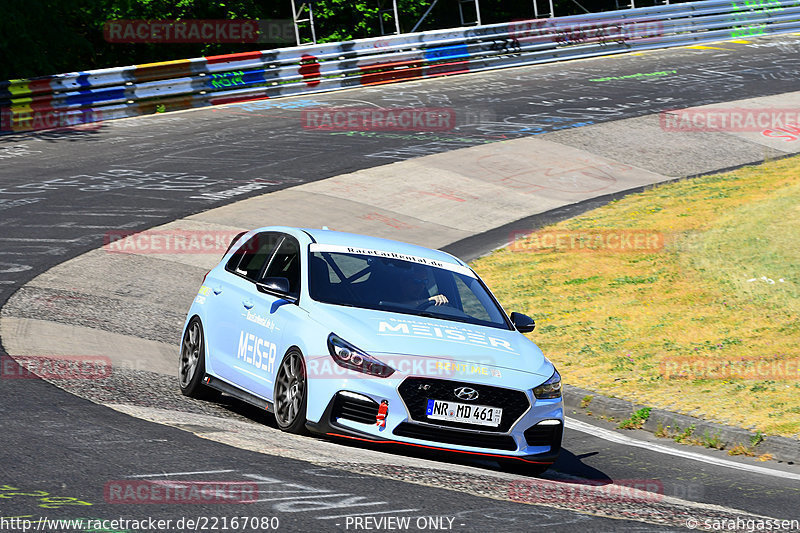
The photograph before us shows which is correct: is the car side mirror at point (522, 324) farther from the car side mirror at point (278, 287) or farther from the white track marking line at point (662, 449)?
the car side mirror at point (278, 287)

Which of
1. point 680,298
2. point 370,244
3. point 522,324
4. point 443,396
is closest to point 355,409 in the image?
point 443,396

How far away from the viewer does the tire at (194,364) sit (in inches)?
365

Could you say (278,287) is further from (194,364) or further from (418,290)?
(194,364)

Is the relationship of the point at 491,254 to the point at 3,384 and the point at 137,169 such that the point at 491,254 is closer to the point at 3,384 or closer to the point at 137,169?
the point at 137,169

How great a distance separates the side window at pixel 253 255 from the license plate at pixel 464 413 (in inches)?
97.8

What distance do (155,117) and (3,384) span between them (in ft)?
61.4

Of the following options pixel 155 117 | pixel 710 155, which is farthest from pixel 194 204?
pixel 710 155

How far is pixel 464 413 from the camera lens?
7.48m

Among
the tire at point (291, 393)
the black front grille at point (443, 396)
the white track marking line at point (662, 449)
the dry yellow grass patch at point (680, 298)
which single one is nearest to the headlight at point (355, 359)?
the black front grille at point (443, 396)

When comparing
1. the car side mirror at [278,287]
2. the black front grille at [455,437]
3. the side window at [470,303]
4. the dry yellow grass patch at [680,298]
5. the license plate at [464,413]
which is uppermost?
the car side mirror at [278,287]

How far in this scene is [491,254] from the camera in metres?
16.9

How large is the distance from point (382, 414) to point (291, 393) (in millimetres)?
865

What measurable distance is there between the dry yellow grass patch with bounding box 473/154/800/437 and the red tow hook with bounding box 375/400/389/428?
3.52m

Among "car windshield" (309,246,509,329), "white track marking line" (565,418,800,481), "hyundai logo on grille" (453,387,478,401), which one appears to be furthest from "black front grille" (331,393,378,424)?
"white track marking line" (565,418,800,481)
